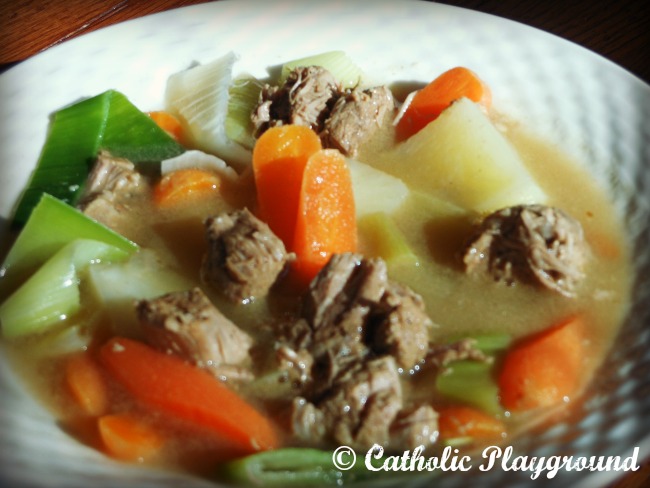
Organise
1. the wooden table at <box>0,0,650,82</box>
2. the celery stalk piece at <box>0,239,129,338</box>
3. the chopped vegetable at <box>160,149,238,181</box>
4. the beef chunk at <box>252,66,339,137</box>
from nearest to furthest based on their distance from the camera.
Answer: the celery stalk piece at <box>0,239,129,338</box>
the chopped vegetable at <box>160,149,238,181</box>
the beef chunk at <box>252,66,339,137</box>
the wooden table at <box>0,0,650,82</box>

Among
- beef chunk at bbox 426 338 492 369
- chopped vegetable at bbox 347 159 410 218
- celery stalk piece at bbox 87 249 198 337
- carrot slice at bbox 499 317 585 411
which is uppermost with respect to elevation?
celery stalk piece at bbox 87 249 198 337

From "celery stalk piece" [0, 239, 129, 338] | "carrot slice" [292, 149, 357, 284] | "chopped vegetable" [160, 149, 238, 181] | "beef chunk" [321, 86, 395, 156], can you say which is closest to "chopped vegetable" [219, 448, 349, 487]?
"carrot slice" [292, 149, 357, 284]

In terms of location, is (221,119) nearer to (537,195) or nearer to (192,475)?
(537,195)

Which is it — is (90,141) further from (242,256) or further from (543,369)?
(543,369)

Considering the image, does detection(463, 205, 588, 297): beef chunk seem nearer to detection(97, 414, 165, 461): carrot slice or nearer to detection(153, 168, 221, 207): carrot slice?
detection(153, 168, 221, 207): carrot slice

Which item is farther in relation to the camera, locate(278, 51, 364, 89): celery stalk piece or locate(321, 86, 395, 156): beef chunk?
locate(278, 51, 364, 89): celery stalk piece

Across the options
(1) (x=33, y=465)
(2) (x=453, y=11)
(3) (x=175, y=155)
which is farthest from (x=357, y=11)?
(1) (x=33, y=465)

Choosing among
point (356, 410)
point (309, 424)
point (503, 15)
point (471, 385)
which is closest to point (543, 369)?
point (471, 385)
